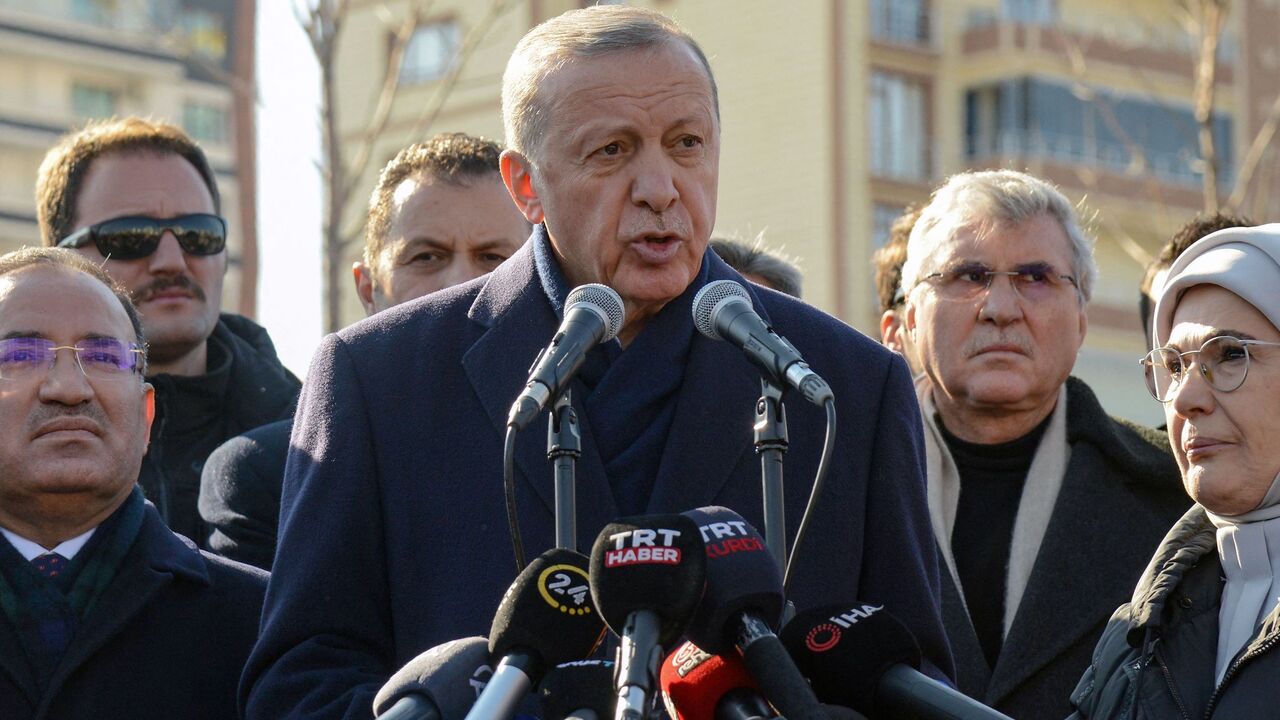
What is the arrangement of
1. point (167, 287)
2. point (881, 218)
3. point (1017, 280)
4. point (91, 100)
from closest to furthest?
point (1017, 280) → point (167, 287) → point (881, 218) → point (91, 100)

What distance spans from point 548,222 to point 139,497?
1.34m

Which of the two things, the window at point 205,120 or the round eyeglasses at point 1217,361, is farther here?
the window at point 205,120

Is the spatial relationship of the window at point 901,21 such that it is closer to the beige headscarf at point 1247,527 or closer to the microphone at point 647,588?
the beige headscarf at point 1247,527

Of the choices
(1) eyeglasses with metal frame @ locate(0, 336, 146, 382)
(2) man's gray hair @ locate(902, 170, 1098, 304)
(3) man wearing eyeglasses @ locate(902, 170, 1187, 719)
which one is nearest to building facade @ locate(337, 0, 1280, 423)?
(2) man's gray hair @ locate(902, 170, 1098, 304)

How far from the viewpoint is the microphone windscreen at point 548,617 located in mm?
3418

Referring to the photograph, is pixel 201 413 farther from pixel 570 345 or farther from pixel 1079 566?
pixel 570 345

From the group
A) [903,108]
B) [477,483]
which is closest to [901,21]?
[903,108]

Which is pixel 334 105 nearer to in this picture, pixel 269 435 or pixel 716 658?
pixel 269 435

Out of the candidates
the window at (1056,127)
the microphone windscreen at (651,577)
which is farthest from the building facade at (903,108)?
the microphone windscreen at (651,577)

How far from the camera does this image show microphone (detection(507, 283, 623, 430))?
3650mm

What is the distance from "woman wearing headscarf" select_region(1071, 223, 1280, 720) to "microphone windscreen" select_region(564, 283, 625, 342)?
1.50 metres

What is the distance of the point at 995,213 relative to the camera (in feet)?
19.9

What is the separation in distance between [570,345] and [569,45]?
3.14 ft

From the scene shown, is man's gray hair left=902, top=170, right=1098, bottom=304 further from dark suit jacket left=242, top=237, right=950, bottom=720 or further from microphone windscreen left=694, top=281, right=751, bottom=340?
microphone windscreen left=694, top=281, right=751, bottom=340
